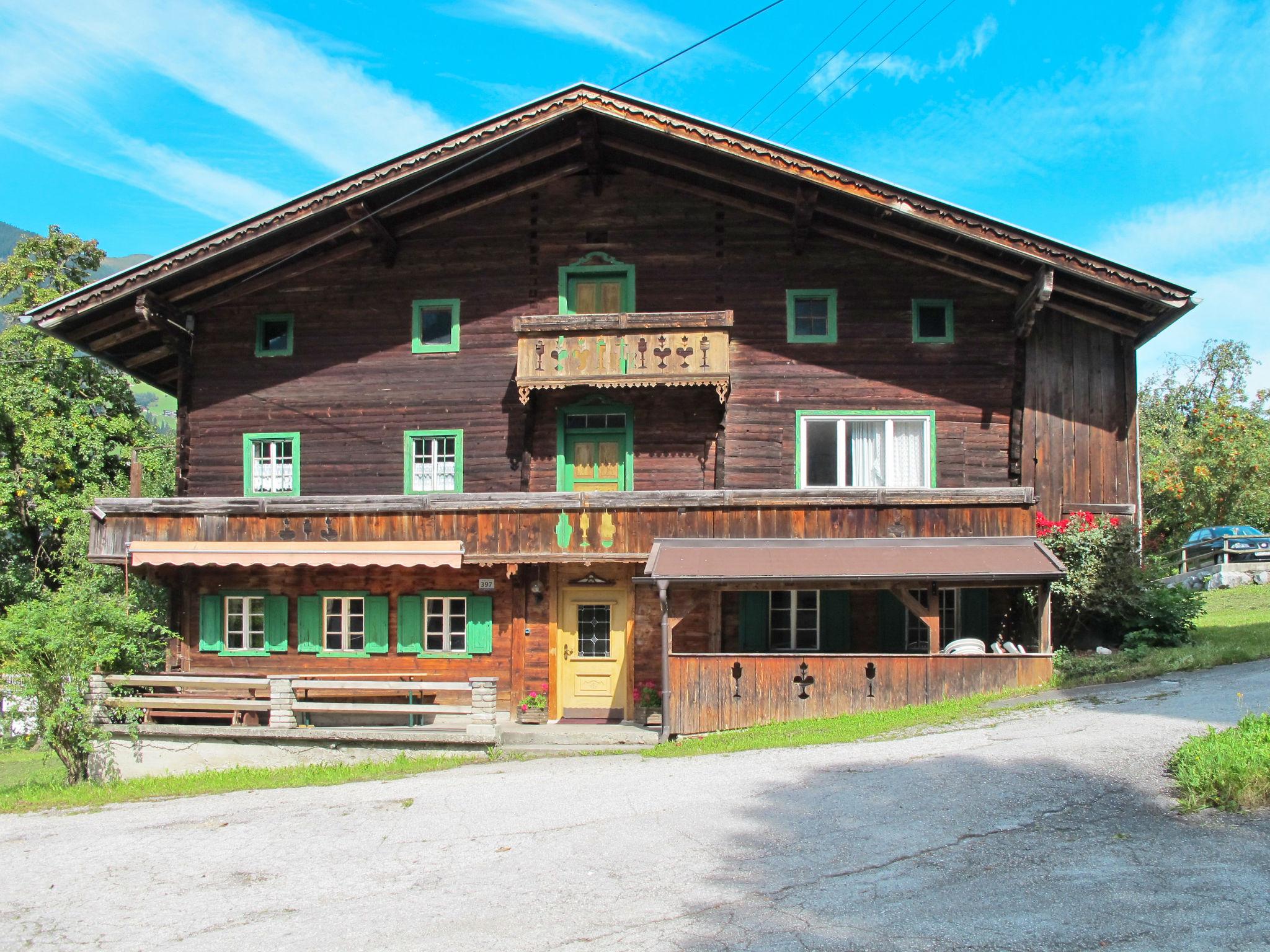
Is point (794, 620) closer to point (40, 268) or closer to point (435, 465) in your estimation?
point (435, 465)

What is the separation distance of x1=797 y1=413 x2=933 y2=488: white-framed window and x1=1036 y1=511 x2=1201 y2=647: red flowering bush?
2657 mm

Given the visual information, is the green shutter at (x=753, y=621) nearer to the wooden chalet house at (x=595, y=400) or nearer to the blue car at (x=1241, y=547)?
the wooden chalet house at (x=595, y=400)

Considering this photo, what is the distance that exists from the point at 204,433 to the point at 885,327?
13889 mm

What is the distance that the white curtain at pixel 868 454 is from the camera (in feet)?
65.8

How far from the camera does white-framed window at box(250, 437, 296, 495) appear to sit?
21.1 meters

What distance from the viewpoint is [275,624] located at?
20.3m

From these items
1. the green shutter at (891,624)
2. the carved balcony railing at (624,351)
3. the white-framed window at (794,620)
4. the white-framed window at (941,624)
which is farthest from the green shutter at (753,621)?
the carved balcony railing at (624,351)

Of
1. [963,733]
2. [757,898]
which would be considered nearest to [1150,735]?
[963,733]

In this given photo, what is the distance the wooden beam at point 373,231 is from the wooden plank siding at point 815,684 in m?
10.4

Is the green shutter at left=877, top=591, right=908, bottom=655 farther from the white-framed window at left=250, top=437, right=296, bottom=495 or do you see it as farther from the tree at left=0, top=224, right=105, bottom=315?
the tree at left=0, top=224, right=105, bottom=315

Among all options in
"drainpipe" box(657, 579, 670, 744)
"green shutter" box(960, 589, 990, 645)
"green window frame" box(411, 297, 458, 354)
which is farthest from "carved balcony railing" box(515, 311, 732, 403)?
"green shutter" box(960, 589, 990, 645)

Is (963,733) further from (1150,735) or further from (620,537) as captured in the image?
(620,537)

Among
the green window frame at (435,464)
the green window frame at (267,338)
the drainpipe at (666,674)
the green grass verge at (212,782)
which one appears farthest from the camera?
the green window frame at (267,338)

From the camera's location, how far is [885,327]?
20234 mm
